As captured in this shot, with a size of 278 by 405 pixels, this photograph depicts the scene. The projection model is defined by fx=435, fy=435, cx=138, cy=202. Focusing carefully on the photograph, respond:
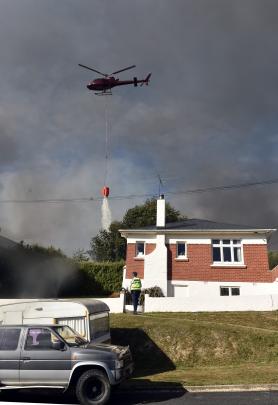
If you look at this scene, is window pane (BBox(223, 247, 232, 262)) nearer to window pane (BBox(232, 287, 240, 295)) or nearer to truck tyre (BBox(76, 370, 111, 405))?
window pane (BBox(232, 287, 240, 295))

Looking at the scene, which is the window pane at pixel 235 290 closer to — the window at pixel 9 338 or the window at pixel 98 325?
the window at pixel 98 325

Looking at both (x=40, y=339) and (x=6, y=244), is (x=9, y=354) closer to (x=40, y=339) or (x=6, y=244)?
(x=40, y=339)

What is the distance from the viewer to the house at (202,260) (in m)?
32.6

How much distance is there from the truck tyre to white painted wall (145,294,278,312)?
13.8 metres

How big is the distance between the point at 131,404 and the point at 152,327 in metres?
8.27

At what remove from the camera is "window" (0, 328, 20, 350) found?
11.8 meters

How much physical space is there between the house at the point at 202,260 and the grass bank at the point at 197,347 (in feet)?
37.8

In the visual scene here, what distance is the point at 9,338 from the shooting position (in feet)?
39.1

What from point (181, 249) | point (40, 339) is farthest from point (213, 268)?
point (40, 339)

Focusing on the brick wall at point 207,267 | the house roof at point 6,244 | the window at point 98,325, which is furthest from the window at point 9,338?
the house roof at point 6,244

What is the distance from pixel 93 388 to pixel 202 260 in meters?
22.8

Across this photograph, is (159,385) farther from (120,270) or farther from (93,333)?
(120,270)

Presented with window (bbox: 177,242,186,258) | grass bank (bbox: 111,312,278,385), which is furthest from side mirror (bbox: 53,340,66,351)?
window (bbox: 177,242,186,258)

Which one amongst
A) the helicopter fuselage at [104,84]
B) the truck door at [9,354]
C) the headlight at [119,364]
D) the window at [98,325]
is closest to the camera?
the headlight at [119,364]
